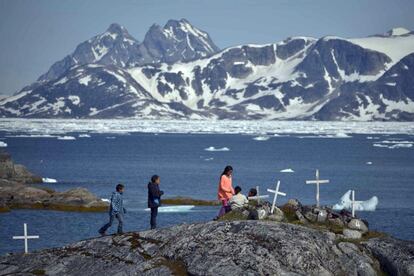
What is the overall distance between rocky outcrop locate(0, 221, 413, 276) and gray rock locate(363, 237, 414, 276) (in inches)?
2.5

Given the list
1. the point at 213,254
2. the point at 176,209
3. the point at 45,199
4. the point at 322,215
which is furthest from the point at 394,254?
the point at 45,199

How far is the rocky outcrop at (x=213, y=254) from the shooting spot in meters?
23.1

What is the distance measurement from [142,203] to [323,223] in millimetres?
36033

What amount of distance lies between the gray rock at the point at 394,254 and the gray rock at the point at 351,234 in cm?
78

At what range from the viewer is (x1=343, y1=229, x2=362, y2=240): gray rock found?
27031 millimetres

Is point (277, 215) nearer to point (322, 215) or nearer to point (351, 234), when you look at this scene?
point (322, 215)

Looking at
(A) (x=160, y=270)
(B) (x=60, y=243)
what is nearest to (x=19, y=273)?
(A) (x=160, y=270)

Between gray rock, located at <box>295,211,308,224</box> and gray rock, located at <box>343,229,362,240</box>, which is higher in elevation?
gray rock, located at <box>295,211,308,224</box>

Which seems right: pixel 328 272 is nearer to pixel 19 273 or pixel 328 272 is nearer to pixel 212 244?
pixel 212 244

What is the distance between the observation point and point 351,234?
27.1 meters

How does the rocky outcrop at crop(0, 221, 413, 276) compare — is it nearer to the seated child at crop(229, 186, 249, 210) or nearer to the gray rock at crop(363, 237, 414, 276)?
the gray rock at crop(363, 237, 414, 276)

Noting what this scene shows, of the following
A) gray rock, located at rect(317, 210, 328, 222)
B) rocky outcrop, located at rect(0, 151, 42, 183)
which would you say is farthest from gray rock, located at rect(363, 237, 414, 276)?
rocky outcrop, located at rect(0, 151, 42, 183)

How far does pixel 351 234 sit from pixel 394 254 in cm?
198

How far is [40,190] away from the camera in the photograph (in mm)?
61125
